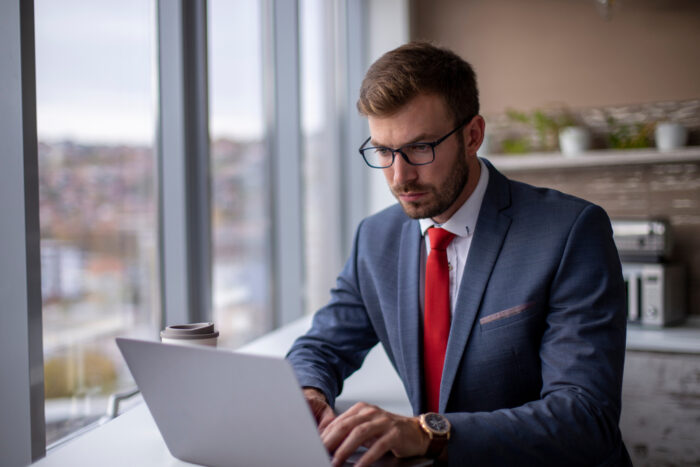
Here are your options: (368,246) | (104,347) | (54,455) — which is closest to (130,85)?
(104,347)

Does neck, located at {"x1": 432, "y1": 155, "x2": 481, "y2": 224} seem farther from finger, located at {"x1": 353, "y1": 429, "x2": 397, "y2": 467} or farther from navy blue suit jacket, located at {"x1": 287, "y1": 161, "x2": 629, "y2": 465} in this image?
finger, located at {"x1": 353, "y1": 429, "x2": 397, "y2": 467}

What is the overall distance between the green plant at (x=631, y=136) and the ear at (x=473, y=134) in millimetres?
2047

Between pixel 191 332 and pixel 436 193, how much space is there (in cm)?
62

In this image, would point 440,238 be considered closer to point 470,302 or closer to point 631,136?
point 470,302

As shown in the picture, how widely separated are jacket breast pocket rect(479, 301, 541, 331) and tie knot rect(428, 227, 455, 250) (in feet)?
0.71

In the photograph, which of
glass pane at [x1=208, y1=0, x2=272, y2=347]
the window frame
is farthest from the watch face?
glass pane at [x1=208, y1=0, x2=272, y2=347]

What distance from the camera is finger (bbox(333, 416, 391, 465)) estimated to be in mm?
957

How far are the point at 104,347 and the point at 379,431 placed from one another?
3.84ft

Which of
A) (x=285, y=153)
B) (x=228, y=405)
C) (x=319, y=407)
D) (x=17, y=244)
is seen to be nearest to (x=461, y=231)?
(x=319, y=407)

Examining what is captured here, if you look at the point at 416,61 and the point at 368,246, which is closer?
the point at 416,61

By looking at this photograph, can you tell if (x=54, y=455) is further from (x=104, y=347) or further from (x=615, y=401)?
(x=615, y=401)

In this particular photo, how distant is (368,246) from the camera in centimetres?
165

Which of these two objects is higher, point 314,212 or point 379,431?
point 314,212

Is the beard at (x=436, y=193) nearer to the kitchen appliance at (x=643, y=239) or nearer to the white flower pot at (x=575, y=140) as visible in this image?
the kitchen appliance at (x=643, y=239)
